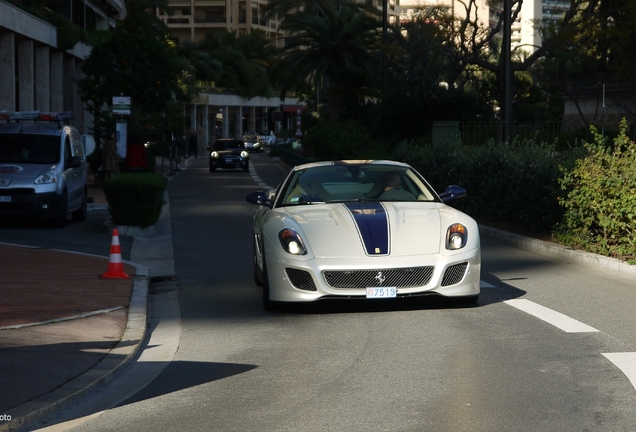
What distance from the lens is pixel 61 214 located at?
20.3 m

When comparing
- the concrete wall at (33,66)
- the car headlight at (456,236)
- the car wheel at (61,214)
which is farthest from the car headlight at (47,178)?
the concrete wall at (33,66)

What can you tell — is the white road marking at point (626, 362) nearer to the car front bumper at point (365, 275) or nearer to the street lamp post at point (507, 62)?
the car front bumper at point (365, 275)

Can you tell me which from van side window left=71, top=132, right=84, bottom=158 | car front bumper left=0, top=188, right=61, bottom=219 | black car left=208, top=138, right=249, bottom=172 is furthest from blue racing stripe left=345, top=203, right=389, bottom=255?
black car left=208, top=138, right=249, bottom=172

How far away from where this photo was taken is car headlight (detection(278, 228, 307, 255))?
9.71 metres

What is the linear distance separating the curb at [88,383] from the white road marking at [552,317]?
3587mm

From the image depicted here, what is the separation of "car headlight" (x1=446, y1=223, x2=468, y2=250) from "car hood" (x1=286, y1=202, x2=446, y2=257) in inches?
3.7

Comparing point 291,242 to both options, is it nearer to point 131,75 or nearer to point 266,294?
point 266,294

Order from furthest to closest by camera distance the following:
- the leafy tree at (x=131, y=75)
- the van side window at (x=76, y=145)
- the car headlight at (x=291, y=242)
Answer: the leafy tree at (x=131, y=75) → the van side window at (x=76, y=145) → the car headlight at (x=291, y=242)

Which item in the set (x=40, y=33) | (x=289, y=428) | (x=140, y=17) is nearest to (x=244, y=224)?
(x=289, y=428)

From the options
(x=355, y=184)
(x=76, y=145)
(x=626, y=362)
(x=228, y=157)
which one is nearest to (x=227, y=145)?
(x=228, y=157)

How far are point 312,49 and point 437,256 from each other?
1748 inches

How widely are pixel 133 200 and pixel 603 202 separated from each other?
858 cm

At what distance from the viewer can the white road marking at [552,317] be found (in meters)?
8.95

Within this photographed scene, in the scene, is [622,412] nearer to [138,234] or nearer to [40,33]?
[138,234]
